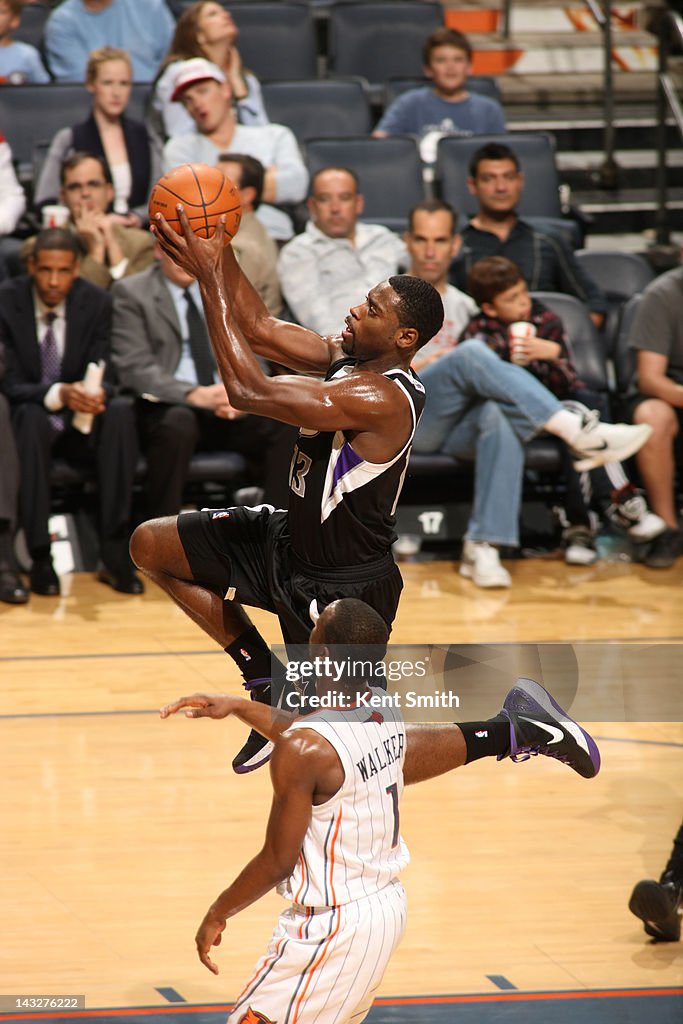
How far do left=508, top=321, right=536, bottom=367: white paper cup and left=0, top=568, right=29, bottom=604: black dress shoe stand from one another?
267 centimetres

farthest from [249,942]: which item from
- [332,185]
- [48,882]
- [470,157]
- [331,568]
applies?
[470,157]

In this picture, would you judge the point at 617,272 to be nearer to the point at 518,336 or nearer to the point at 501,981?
the point at 518,336

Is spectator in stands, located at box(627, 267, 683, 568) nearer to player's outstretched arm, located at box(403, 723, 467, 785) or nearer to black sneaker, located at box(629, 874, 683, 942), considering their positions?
black sneaker, located at box(629, 874, 683, 942)

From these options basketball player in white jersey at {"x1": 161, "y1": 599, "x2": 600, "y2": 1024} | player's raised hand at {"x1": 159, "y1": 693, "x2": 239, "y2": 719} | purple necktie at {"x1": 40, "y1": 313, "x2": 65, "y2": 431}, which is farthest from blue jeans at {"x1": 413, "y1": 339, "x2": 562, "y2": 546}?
player's raised hand at {"x1": 159, "y1": 693, "x2": 239, "y2": 719}

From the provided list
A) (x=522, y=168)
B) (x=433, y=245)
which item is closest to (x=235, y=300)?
(x=433, y=245)

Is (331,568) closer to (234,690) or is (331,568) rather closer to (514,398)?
(234,690)

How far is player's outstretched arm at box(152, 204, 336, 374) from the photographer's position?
358 cm

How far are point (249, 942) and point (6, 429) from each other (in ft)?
11.0

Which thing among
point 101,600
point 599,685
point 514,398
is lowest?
point 101,600

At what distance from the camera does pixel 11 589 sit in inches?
275

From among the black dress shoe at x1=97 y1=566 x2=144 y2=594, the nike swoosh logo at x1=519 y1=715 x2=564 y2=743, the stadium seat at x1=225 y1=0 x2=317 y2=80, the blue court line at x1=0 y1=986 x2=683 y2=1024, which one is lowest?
the black dress shoe at x1=97 y1=566 x2=144 y2=594

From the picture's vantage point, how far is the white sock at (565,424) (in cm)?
739

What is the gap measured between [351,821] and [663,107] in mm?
7270

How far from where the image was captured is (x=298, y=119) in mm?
9156
